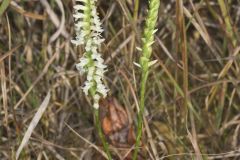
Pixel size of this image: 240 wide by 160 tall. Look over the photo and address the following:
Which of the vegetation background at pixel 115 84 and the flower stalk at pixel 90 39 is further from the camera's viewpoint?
the vegetation background at pixel 115 84

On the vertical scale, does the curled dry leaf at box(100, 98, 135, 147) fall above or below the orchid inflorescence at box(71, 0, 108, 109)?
below

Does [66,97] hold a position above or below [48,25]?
below

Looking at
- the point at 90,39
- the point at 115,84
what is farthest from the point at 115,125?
the point at 90,39

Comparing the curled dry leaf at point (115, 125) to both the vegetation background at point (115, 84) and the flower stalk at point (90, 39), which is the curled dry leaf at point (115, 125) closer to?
the vegetation background at point (115, 84)

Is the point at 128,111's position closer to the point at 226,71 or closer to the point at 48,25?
the point at 226,71

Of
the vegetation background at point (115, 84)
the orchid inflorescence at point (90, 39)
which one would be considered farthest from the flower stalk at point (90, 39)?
the vegetation background at point (115, 84)

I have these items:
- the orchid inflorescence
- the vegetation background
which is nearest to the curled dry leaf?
the vegetation background

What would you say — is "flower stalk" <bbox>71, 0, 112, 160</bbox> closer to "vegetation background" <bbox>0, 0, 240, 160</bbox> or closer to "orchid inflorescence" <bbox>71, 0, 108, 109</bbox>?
"orchid inflorescence" <bbox>71, 0, 108, 109</bbox>

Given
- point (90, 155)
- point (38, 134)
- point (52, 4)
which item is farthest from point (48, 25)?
Result: point (90, 155)
